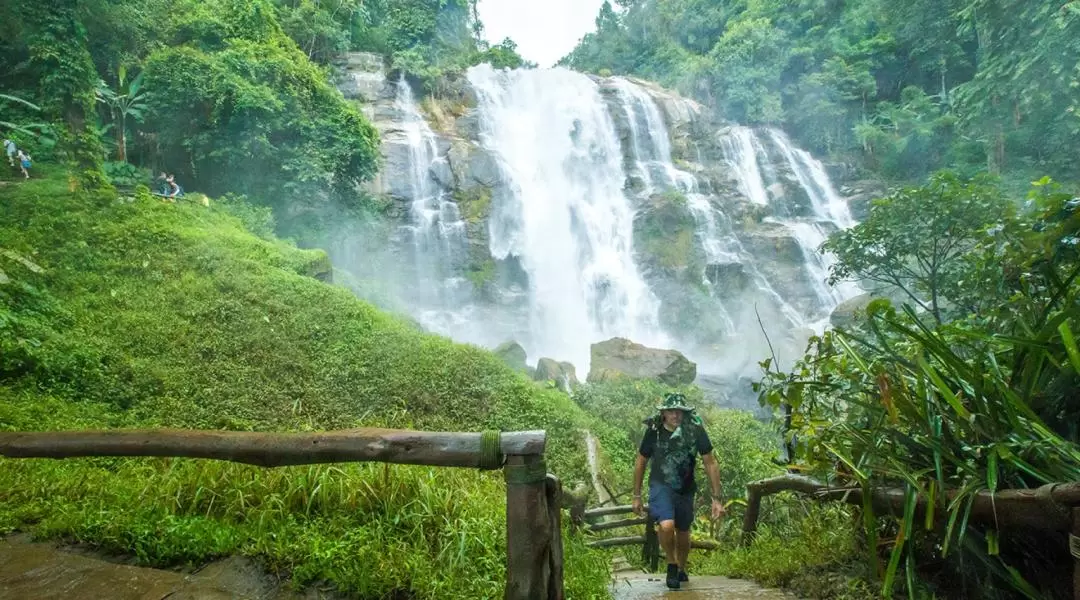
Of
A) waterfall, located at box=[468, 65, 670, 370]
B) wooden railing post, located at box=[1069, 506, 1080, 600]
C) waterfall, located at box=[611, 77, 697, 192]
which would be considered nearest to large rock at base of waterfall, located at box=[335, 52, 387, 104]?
waterfall, located at box=[468, 65, 670, 370]

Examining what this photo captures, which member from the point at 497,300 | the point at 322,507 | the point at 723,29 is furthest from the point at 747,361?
the point at 723,29

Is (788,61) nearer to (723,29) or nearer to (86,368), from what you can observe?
(723,29)

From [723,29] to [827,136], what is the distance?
9804 mm

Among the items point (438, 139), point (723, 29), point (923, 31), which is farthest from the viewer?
point (723, 29)

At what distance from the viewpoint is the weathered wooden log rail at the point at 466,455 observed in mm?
2311

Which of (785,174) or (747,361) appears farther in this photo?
(785,174)

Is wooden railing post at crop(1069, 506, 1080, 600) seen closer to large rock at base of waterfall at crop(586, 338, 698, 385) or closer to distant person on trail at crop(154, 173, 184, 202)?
large rock at base of waterfall at crop(586, 338, 698, 385)

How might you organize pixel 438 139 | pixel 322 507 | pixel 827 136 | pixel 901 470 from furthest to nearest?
pixel 827 136
pixel 438 139
pixel 322 507
pixel 901 470

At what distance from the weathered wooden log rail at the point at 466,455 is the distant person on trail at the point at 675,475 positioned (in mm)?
1726

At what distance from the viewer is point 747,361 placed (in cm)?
1872

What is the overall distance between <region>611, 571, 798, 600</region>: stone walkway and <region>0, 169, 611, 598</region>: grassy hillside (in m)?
0.36

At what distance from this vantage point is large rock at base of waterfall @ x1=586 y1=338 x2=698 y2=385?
13.5 meters

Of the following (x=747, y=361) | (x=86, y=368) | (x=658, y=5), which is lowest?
(x=747, y=361)

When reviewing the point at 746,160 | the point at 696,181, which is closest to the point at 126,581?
the point at 696,181
